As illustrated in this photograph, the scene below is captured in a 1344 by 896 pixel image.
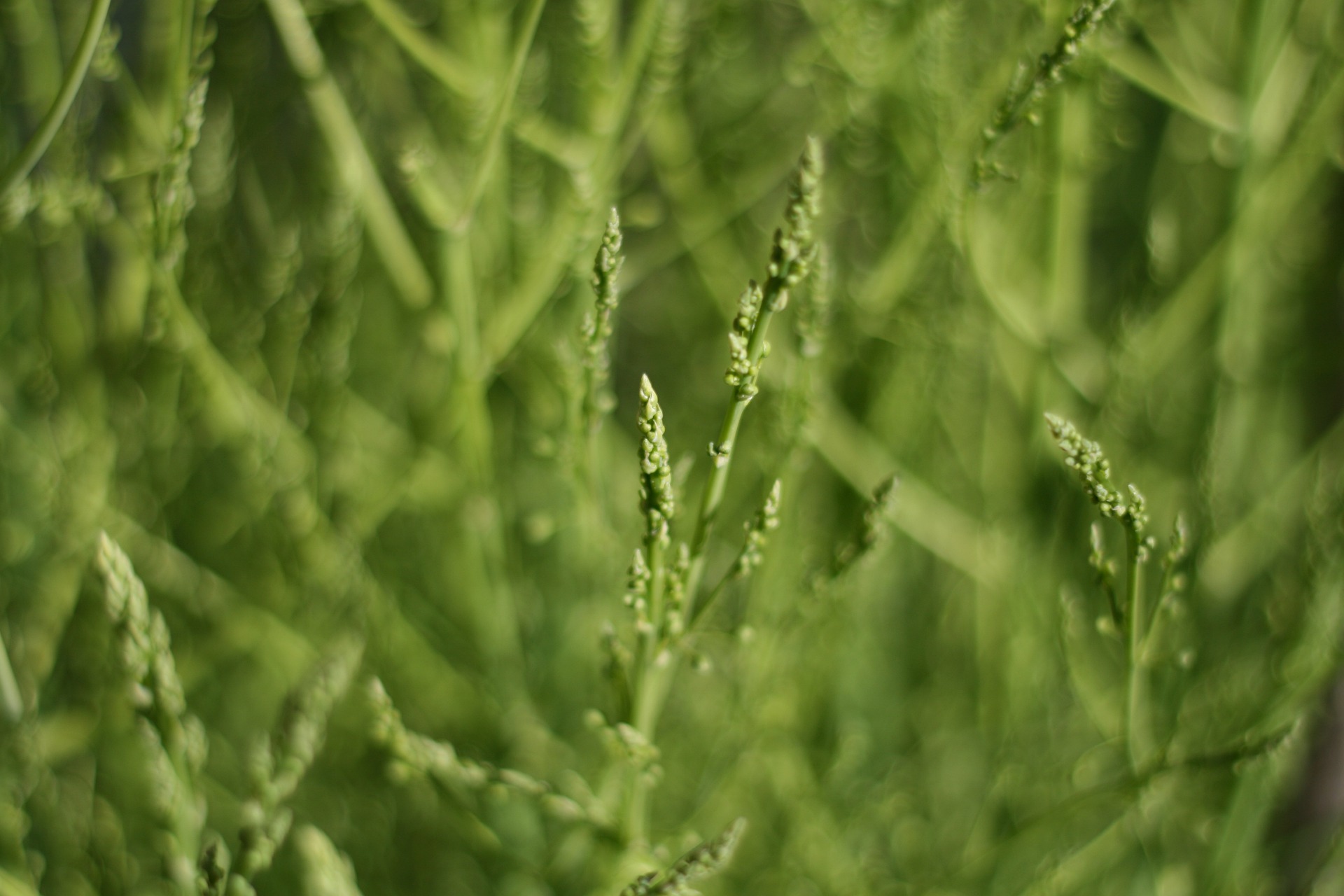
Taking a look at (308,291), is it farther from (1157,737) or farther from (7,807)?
(1157,737)

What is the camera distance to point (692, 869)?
0.89 ft

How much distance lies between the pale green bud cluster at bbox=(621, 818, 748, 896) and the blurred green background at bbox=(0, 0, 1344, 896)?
7 cm

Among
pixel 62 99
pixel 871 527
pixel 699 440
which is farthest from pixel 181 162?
pixel 699 440

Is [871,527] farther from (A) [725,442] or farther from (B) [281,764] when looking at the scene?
(B) [281,764]

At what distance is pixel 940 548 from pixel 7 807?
481mm

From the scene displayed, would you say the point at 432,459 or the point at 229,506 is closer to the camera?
the point at 432,459

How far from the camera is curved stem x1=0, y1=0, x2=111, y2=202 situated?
0.29 m

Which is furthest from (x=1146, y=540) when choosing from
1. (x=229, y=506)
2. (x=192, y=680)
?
(x=229, y=506)

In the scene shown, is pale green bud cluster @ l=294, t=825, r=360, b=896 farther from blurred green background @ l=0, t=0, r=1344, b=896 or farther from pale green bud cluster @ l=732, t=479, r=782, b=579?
pale green bud cluster @ l=732, t=479, r=782, b=579

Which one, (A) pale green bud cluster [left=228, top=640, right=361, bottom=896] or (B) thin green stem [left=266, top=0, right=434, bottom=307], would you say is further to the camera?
(B) thin green stem [left=266, top=0, right=434, bottom=307]

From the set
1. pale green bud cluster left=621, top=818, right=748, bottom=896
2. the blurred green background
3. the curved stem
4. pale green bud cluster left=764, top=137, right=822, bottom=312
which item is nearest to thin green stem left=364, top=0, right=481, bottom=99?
the blurred green background

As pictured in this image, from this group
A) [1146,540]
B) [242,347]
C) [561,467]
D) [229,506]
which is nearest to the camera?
[1146,540]

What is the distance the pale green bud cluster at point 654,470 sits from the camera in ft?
0.80

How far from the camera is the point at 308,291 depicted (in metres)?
0.56
